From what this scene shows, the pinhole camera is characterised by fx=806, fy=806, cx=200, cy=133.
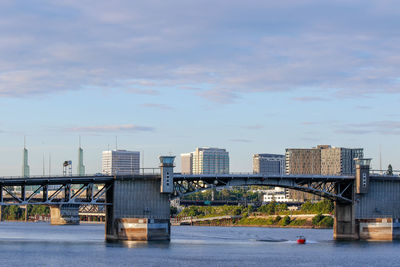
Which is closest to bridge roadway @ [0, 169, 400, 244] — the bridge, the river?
the bridge

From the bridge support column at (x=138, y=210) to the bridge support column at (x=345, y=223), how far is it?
40.4 meters

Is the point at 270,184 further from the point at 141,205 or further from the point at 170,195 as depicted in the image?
the point at 141,205

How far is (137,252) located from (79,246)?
898 inches

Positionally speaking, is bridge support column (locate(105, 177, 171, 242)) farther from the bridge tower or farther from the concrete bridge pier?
the bridge tower

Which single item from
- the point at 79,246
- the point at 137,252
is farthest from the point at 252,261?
the point at 79,246

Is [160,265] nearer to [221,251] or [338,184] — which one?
[221,251]

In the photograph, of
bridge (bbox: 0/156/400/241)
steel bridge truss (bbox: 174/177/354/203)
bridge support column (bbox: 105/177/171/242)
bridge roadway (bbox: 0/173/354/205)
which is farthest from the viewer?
steel bridge truss (bbox: 174/177/354/203)

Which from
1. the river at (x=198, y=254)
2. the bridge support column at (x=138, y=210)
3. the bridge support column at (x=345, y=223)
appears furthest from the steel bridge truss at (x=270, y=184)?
the river at (x=198, y=254)

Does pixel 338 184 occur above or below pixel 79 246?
above

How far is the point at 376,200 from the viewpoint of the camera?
168 meters

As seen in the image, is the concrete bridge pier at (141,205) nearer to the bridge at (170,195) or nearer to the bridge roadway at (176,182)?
the bridge at (170,195)

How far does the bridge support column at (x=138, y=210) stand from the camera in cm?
15050

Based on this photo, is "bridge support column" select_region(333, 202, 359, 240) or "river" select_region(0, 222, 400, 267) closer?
"river" select_region(0, 222, 400, 267)

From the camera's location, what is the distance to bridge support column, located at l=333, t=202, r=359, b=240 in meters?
167
